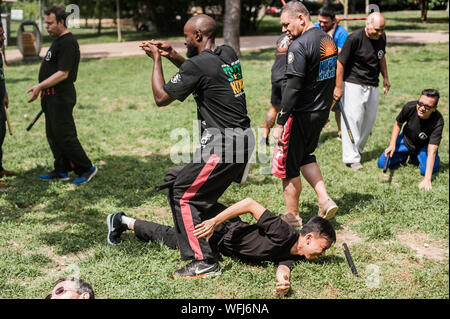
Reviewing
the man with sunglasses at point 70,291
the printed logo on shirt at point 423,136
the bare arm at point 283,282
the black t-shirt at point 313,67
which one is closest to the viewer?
the man with sunglasses at point 70,291

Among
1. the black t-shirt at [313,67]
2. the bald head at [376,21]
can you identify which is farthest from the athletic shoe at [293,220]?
the bald head at [376,21]

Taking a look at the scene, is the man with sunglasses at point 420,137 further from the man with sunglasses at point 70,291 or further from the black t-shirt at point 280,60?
the man with sunglasses at point 70,291

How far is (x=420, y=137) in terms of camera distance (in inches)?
266

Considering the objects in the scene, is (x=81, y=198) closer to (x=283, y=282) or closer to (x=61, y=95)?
(x=61, y=95)

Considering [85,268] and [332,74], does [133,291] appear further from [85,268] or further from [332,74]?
[332,74]

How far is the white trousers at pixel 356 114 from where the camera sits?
6926 millimetres

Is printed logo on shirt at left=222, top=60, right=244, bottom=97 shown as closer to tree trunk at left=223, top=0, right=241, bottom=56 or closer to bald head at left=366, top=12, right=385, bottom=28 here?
bald head at left=366, top=12, right=385, bottom=28

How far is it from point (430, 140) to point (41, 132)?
252 inches

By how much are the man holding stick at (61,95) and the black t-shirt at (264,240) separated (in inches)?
116

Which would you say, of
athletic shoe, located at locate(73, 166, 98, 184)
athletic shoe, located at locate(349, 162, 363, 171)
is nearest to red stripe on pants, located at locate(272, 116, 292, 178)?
athletic shoe, located at locate(349, 162, 363, 171)

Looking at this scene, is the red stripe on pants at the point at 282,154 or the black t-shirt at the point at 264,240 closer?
the black t-shirt at the point at 264,240

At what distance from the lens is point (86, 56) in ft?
66.3
